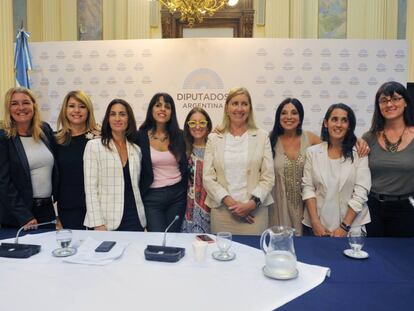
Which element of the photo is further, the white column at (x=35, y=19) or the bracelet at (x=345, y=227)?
the white column at (x=35, y=19)

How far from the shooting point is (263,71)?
5.41 meters

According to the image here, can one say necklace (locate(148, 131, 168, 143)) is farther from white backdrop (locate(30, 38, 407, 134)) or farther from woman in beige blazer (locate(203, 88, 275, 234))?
white backdrop (locate(30, 38, 407, 134))

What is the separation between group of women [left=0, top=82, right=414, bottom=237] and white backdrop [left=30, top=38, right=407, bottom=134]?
2523 mm

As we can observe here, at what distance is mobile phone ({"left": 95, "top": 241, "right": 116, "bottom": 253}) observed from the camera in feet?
5.99

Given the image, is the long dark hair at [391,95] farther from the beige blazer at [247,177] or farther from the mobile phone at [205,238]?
the mobile phone at [205,238]

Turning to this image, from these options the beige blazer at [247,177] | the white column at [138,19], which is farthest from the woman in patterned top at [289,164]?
the white column at [138,19]

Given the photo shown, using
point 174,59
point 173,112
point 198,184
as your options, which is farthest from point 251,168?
point 174,59

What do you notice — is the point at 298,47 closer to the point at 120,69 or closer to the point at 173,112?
the point at 120,69

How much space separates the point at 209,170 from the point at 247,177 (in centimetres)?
28

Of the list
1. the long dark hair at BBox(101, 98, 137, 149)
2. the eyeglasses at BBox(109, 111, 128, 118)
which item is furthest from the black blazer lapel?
the eyeglasses at BBox(109, 111, 128, 118)

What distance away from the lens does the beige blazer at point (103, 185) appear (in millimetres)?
2527

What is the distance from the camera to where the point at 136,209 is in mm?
2615

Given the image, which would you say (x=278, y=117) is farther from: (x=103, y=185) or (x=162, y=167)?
(x=103, y=185)

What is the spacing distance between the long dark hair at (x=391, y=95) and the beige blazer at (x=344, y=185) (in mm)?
279
